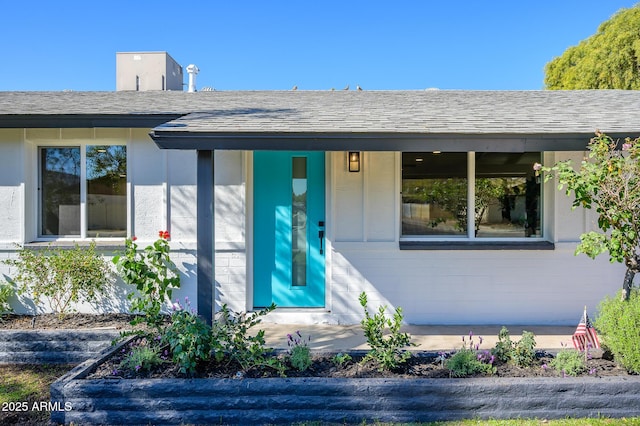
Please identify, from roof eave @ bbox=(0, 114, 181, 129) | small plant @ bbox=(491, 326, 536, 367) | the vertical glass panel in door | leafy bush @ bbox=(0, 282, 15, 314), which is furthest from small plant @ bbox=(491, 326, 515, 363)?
leafy bush @ bbox=(0, 282, 15, 314)

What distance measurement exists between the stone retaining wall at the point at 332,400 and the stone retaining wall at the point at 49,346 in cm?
144

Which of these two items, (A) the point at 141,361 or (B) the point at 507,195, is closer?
(A) the point at 141,361

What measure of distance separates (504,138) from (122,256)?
199 inches

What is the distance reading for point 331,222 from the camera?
5449 millimetres

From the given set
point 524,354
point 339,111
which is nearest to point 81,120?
point 339,111

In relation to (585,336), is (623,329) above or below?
above

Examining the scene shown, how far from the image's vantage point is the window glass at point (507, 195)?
5508 millimetres

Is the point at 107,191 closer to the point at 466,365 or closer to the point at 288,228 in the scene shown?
the point at 288,228

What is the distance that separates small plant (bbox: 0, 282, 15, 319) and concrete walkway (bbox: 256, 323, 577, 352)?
11.2 feet

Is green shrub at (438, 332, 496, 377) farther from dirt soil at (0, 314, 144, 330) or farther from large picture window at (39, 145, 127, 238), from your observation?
large picture window at (39, 145, 127, 238)

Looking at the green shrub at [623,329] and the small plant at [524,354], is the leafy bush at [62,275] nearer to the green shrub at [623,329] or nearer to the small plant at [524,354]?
the small plant at [524,354]

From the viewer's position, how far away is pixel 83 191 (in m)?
5.53

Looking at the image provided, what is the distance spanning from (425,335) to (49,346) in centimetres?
455

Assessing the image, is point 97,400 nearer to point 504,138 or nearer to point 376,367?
Answer: point 376,367
